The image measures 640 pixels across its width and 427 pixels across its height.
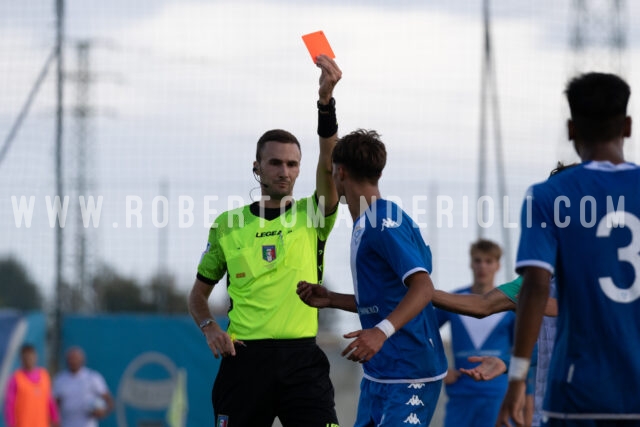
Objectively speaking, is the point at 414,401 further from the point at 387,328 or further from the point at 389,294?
the point at 387,328

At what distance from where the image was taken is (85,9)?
47.9ft

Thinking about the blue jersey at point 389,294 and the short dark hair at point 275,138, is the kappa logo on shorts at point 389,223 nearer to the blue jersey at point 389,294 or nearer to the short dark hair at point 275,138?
the blue jersey at point 389,294

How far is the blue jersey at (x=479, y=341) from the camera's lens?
940 cm

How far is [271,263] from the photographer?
6.66m

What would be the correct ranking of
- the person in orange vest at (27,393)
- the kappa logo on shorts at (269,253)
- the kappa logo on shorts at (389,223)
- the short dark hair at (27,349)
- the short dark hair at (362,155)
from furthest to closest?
the person in orange vest at (27,393) < the short dark hair at (27,349) < the kappa logo on shorts at (269,253) < the short dark hair at (362,155) < the kappa logo on shorts at (389,223)

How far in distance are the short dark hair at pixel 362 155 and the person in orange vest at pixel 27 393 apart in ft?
33.6

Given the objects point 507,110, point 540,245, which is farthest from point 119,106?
point 540,245

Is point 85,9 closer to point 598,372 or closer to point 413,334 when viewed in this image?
point 413,334

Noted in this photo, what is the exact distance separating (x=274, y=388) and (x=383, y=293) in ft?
4.38

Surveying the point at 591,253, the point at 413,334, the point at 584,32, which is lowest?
the point at 413,334

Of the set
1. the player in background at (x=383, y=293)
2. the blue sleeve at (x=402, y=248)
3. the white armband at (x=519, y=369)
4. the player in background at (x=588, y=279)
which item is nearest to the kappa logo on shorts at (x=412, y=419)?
the player in background at (x=383, y=293)

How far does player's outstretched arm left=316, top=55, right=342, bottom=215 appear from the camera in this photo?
608cm

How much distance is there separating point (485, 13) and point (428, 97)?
130 centimetres

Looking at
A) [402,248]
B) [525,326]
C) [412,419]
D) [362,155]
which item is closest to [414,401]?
[412,419]
